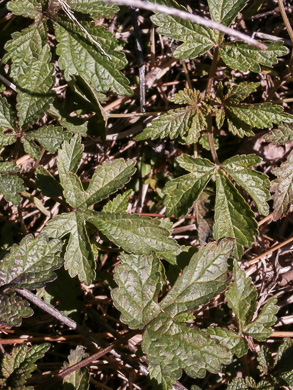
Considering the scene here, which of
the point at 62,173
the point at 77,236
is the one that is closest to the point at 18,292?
the point at 77,236

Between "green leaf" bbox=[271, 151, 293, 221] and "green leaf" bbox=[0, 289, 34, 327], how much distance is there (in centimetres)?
143

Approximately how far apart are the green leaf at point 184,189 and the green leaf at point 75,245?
19.2 inches

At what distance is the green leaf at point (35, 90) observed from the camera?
2.60 m

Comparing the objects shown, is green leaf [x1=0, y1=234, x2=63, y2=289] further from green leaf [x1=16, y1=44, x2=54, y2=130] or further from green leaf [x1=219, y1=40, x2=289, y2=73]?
green leaf [x1=219, y1=40, x2=289, y2=73]

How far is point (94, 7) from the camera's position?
8.27 ft

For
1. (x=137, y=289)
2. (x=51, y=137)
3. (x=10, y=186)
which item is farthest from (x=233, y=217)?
(x=10, y=186)

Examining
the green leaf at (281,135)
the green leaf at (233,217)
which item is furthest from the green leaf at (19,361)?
the green leaf at (281,135)

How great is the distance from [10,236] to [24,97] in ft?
3.09

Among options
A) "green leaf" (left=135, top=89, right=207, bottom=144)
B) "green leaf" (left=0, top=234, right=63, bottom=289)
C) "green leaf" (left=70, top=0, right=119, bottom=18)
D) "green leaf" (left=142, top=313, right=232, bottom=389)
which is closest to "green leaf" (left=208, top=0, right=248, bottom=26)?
"green leaf" (left=135, top=89, right=207, bottom=144)

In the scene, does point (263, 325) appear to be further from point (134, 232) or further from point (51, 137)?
point (51, 137)

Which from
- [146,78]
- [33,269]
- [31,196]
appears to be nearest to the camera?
[33,269]

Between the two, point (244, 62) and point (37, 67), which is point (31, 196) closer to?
point (37, 67)

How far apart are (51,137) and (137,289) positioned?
3.06 feet

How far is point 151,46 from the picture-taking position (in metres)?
3.19
